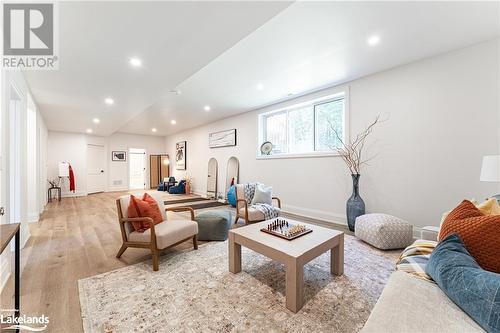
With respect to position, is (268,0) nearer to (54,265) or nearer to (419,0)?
(419,0)

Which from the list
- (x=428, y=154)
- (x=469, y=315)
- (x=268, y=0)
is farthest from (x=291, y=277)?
(x=428, y=154)

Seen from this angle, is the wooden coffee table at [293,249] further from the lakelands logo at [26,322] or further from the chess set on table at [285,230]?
the lakelands logo at [26,322]

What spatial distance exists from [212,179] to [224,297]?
5543 mm

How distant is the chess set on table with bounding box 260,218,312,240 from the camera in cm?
203

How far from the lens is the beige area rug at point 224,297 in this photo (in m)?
1.46

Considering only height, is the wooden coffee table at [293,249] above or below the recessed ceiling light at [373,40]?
below

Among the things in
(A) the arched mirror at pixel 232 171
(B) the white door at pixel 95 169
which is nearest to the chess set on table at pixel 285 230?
(A) the arched mirror at pixel 232 171

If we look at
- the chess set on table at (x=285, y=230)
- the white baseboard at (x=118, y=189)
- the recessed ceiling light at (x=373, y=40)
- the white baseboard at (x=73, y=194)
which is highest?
the recessed ceiling light at (x=373, y=40)

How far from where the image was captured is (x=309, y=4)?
1.89 m

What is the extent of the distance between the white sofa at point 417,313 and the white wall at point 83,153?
9766 mm

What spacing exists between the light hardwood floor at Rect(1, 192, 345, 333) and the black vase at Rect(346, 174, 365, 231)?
74cm

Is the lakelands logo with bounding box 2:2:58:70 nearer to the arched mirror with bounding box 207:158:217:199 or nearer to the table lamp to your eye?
the table lamp

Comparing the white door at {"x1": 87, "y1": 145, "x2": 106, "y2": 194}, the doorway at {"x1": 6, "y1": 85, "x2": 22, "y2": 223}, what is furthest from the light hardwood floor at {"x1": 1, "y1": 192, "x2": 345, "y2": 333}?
the white door at {"x1": 87, "y1": 145, "x2": 106, "y2": 194}

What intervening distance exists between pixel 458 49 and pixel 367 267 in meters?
3.08
